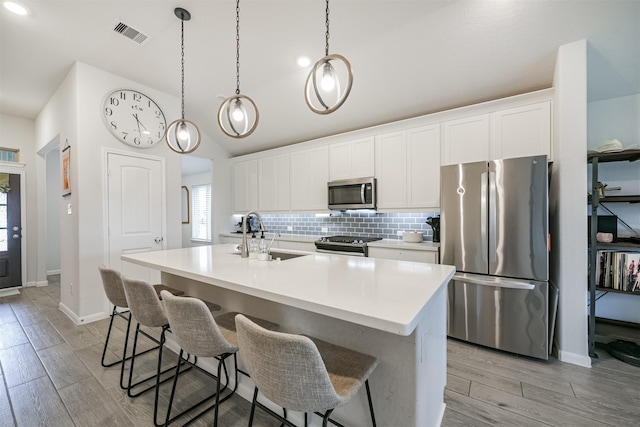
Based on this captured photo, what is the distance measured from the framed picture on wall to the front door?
78.2 inches

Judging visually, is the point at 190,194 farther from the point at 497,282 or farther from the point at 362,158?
the point at 497,282

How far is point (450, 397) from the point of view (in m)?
1.88

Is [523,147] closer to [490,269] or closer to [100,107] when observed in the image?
[490,269]

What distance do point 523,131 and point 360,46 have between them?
6.12ft

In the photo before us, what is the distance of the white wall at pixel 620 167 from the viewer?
8.66 ft

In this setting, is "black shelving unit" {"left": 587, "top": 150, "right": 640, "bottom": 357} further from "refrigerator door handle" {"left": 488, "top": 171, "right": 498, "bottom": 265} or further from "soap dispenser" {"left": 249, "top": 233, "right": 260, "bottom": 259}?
"soap dispenser" {"left": 249, "top": 233, "right": 260, "bottom": 259}

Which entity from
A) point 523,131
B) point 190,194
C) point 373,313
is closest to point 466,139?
point 523,131

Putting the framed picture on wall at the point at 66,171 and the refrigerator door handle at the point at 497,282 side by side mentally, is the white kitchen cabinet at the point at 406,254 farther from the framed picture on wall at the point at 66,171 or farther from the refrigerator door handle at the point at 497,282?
the framed picture on wall at the point at 66,171

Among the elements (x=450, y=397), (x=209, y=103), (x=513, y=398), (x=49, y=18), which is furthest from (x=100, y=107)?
(x=513, y=398)

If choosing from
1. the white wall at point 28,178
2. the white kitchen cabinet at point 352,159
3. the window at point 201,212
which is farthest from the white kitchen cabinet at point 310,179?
the white wall at point 28,178

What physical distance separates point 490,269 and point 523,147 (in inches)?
51.3

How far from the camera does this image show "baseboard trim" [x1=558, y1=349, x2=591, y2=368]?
2.22 metres

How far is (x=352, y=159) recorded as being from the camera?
12.9 feet

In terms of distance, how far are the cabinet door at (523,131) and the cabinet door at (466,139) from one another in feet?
0.31
